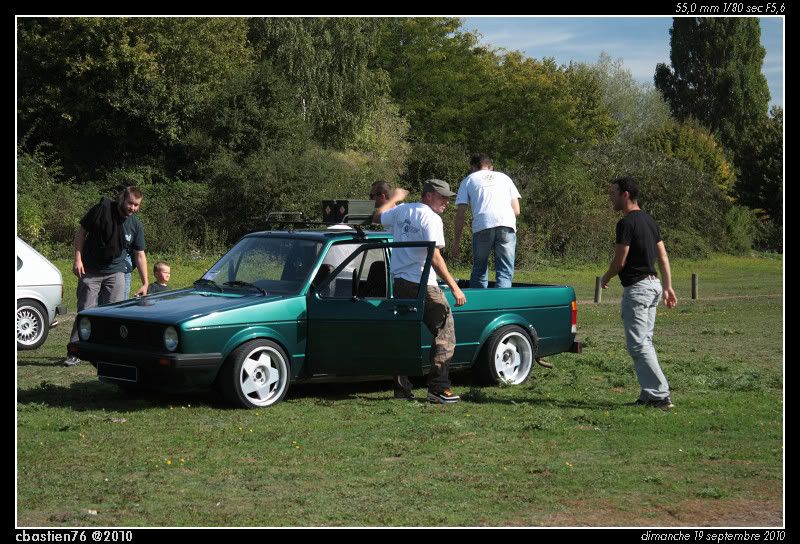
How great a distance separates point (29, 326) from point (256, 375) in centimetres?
626

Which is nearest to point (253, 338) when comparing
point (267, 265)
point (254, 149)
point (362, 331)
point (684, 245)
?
point (362, 331)

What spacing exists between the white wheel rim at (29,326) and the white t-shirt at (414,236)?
6.78 metres

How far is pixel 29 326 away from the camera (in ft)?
52.4

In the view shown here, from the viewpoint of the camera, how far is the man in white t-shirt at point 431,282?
1116cm

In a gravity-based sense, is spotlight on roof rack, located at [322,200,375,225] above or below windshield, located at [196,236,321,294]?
above

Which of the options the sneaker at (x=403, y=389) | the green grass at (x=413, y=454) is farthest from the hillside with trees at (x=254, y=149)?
the sneaker at (x=403, y=389)

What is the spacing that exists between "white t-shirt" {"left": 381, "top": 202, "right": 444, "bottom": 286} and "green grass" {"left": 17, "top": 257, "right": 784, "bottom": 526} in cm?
127

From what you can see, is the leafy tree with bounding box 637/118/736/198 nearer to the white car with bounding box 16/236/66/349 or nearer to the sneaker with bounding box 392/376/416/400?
the white car with bounding box 16/236/66/349

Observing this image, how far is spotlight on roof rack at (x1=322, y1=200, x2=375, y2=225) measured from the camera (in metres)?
13.2

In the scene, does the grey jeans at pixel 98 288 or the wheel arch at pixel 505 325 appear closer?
the wheel arch at pixel 505 325

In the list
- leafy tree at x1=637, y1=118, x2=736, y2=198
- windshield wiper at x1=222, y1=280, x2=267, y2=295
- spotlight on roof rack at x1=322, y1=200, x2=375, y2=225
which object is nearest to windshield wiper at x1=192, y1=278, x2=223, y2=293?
windshield wiper at x1=222, y1=280, x2=267, y2=295

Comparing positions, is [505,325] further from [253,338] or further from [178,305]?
[178,305]

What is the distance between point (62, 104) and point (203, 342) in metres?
35.9

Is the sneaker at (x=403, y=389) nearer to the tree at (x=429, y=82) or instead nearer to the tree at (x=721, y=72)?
the tree at (x=429, y=82)
